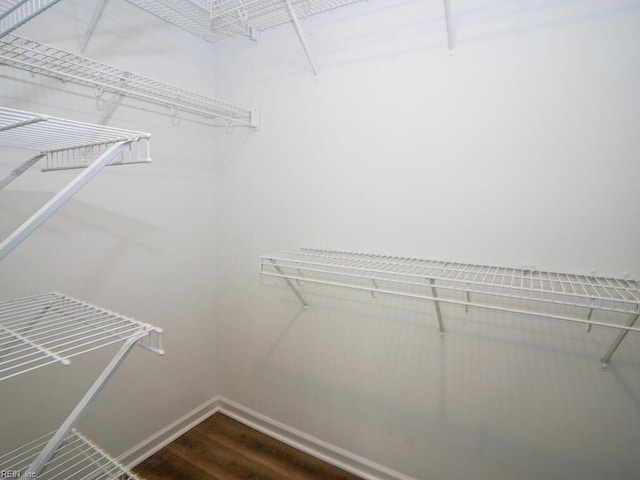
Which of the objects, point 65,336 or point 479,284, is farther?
point 65,336

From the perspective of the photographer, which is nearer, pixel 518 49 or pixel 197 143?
pixel 518 49

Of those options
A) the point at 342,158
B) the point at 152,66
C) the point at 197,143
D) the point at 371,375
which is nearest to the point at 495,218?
the point at 342,158

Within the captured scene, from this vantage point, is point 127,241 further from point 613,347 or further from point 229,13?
point 613,347

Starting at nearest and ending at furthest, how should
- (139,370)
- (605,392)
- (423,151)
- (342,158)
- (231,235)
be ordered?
(605,392)
(423,151)
(342,158)
(139,370)
(231,235)

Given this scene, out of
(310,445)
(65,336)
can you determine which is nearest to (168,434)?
(310,445)

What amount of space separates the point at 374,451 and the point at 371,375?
40 cm

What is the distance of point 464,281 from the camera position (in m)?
1.07

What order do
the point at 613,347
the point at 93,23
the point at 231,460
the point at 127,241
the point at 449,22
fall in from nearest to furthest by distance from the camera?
the point at 613,347 < the point at 449,22 < the point at 93,23 < the point at 127,241 < the point at 231,460

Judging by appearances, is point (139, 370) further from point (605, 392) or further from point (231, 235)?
point (605, 392)

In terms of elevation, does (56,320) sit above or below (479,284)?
below

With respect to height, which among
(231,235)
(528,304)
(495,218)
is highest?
(495,218)

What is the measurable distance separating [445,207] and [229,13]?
137cm

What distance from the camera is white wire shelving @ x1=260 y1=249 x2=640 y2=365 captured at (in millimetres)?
1104

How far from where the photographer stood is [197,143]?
6.81ft
